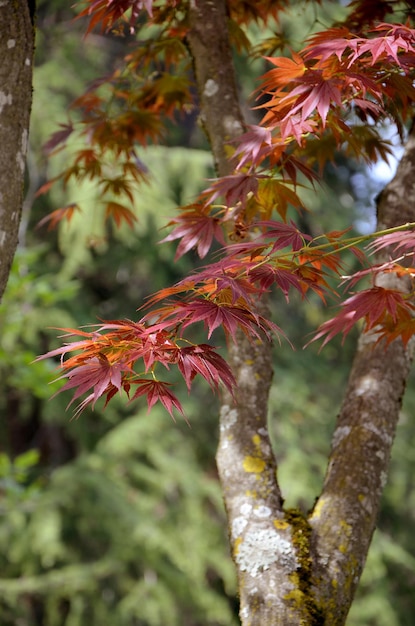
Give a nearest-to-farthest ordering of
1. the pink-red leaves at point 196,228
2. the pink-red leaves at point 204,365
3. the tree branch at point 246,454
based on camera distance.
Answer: the pink-red leaves at point 204,365, the tree branch at point 246,454, the pink-red leaves at point 196,228

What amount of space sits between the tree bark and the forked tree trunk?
500 mm

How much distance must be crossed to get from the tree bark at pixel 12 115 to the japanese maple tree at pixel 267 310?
19 cm

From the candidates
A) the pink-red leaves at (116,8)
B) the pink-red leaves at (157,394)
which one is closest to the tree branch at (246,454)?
the pink-red leaves at (157,394)

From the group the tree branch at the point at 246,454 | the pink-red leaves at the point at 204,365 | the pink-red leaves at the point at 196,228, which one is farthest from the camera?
the pink-red leaves at the point at 196,228

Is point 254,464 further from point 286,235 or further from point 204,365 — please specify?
point 286,235

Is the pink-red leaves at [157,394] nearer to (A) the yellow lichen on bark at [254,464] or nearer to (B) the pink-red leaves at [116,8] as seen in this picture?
(A) the yellow lichen on bark at [254,464]

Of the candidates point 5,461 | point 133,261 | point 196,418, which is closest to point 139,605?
point 196,418

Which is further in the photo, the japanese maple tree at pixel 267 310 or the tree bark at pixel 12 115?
the tree bark at pixel 12 115

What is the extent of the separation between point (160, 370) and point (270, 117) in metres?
3.68

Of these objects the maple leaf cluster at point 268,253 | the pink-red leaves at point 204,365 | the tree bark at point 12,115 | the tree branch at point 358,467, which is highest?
the tree bark at point 12,115

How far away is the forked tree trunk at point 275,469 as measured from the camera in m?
1.27

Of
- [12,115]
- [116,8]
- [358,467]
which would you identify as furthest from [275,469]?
[116,8]

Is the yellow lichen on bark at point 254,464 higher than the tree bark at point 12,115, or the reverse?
the tree bark at point 12,115

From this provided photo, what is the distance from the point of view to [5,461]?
9.27ft
